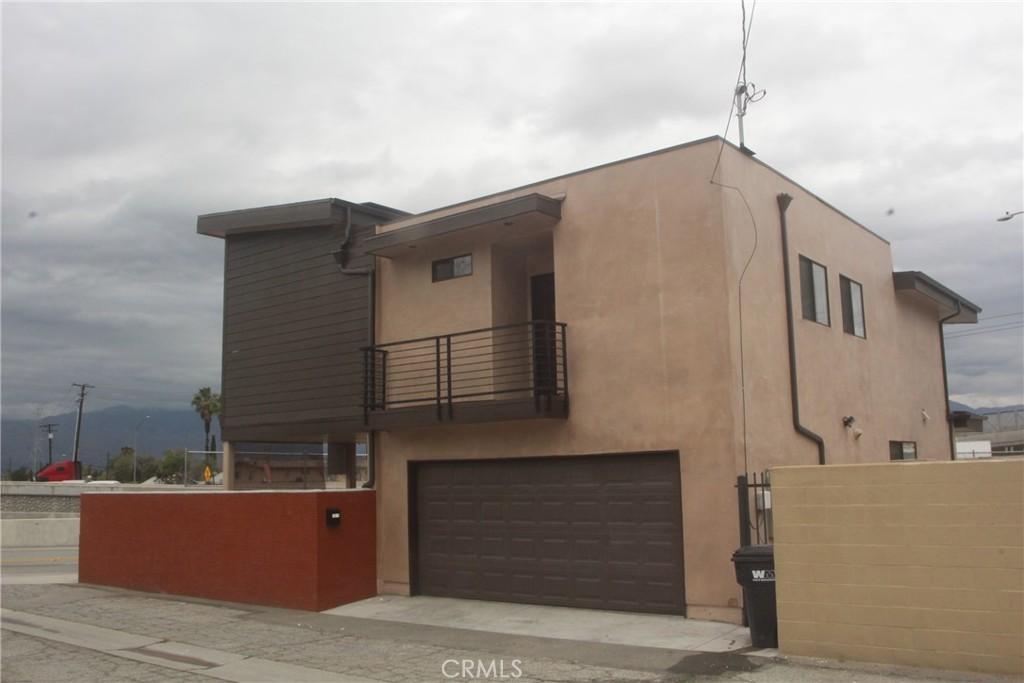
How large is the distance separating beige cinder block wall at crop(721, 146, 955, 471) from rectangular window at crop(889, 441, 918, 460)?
148 mm

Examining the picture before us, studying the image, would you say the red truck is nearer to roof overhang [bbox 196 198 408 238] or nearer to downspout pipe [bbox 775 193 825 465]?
roof overhang [bbox 196 198 408 238]

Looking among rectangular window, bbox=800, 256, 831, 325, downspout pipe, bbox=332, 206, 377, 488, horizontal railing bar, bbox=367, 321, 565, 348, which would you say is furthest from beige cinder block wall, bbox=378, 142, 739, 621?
rectangular window, bbox=800, 256, 831, 325

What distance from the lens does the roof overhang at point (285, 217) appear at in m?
15.7

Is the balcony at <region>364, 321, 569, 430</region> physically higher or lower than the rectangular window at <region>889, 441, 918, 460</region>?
higher

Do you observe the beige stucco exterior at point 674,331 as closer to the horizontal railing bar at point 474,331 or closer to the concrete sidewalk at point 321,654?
the horizontal railing bar at point 474,331

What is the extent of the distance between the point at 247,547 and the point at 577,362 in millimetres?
6447

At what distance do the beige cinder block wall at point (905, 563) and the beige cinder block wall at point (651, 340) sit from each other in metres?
2.01

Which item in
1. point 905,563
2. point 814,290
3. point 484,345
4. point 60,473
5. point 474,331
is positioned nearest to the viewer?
point 905,563

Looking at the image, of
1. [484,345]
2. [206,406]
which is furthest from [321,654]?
[206,406]

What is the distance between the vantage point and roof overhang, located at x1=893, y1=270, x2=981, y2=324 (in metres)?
17.5

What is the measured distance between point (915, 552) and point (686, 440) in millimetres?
3699

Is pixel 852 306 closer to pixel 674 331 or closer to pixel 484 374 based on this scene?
pixel 674 331

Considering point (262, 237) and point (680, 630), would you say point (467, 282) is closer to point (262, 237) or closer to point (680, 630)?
point (262, 237)

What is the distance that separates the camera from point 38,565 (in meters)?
22.2
